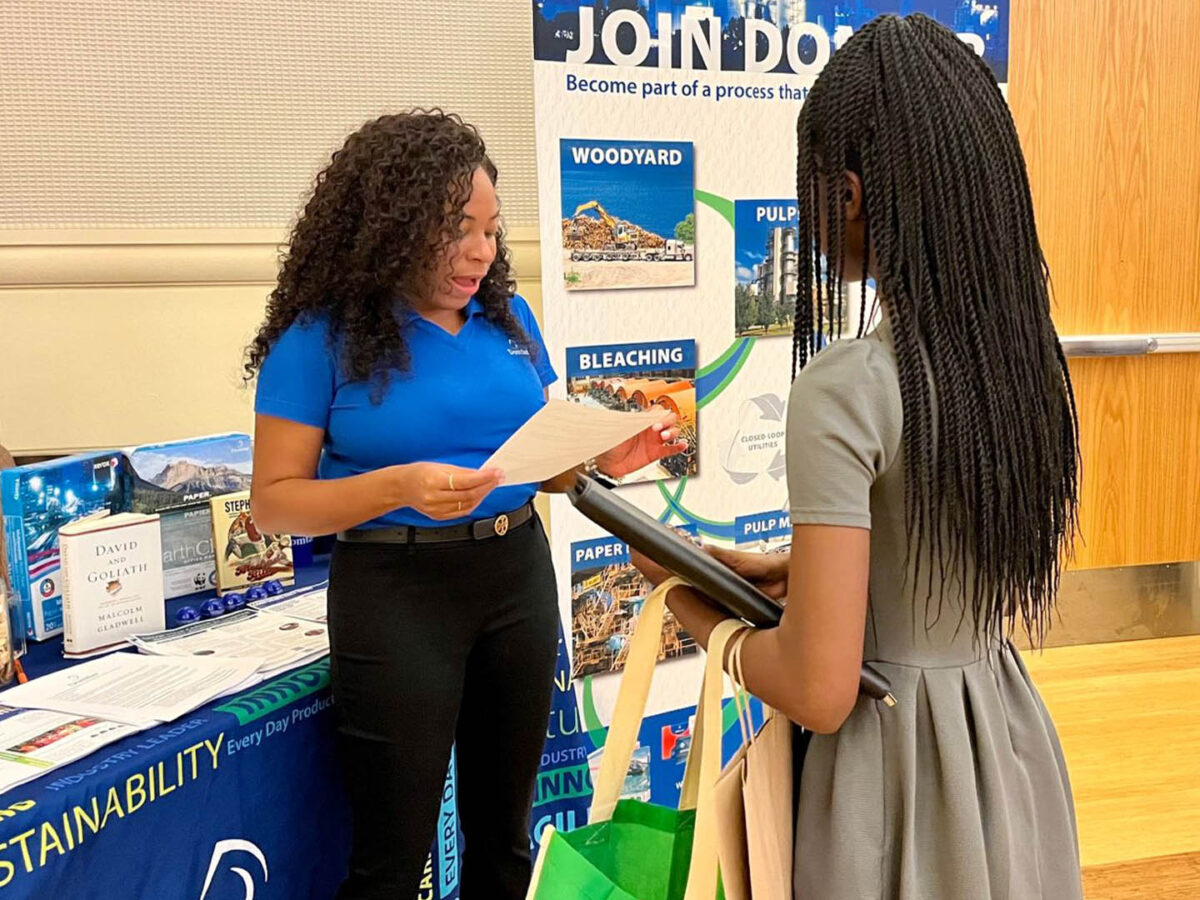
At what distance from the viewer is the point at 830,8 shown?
2.41 m

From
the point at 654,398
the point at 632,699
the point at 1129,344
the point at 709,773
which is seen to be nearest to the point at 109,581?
the point at 632,699

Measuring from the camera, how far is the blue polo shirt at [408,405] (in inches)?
57.6

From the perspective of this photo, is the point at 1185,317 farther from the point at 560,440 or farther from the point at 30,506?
the point at 30,506

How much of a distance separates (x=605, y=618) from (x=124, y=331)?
4.77 feet

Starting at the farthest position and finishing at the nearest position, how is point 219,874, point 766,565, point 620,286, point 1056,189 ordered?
point 1056,189, point 620,286, point 219,874, point 766,565

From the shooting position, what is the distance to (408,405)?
148 centimetres

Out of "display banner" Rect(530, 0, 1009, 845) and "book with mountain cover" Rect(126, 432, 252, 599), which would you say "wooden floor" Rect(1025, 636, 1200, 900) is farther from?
"book with mountain cover" Rect(126, 432, 252, 599)

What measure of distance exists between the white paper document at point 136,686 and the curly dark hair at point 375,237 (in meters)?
0.45

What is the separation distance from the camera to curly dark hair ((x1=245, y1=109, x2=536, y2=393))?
58.3 inches

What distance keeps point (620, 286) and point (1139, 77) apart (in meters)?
2.48

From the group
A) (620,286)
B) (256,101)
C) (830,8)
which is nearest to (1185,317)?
(830,8)

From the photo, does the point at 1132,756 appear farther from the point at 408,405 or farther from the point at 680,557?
the point at 680,557

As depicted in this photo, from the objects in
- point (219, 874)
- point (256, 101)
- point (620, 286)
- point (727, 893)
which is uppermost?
point (256, 101)

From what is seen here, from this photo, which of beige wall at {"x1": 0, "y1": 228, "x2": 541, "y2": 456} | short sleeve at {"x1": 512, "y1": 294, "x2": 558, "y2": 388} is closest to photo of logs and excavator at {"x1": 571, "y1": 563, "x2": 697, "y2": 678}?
short sleeve at {"x1": 512, "y1": 294, "x2": 558, "y2": 388}
